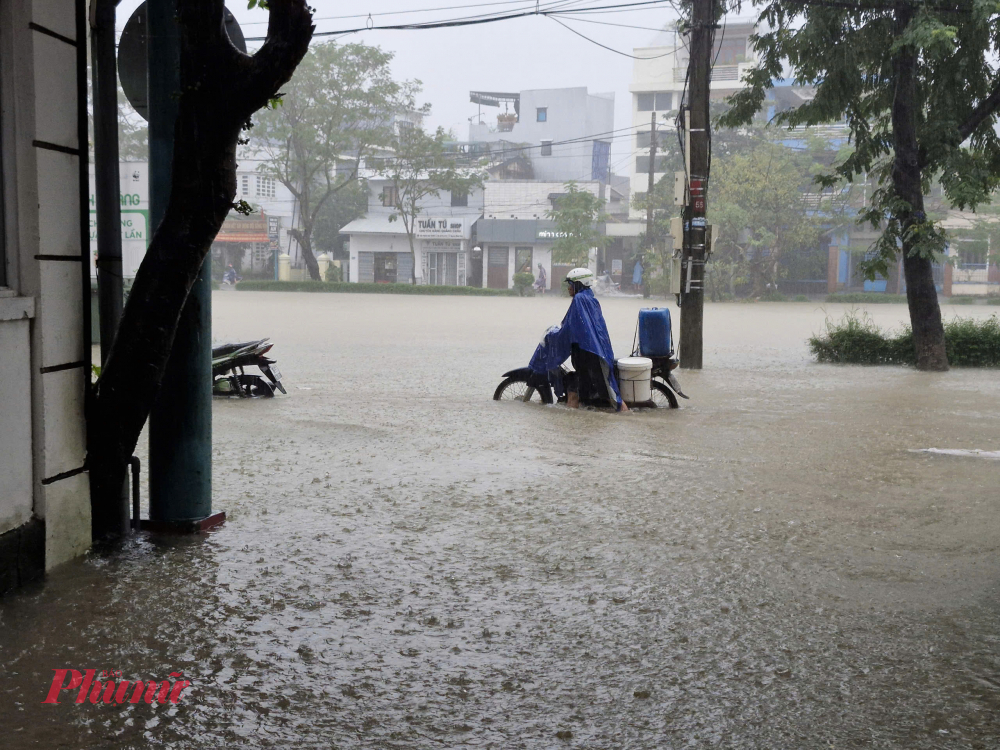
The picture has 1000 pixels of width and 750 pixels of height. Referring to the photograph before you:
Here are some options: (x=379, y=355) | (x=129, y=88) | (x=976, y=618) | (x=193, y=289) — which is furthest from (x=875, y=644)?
(x=379, y=355)

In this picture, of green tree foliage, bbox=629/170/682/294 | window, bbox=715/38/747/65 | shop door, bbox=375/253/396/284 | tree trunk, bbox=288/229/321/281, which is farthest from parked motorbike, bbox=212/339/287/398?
window, bbox=715/38/747/65

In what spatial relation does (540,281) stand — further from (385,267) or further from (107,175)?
(107,175)

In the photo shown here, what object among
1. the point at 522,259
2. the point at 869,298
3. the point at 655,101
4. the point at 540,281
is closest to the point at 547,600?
the point at 869,298

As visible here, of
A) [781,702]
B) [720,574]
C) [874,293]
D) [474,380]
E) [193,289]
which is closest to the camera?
[781,702]

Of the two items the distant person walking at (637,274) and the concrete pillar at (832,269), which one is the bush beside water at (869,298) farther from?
the distant person walking at (637,274)

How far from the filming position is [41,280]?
4984 mm

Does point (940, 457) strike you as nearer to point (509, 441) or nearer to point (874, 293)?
point (509, 441)

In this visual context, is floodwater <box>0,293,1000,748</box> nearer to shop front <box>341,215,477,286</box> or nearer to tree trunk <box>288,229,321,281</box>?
tree trunk <box>288,229,321,281</box>

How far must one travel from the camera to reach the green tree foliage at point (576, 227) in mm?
54844

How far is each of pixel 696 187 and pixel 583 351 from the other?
268 inches

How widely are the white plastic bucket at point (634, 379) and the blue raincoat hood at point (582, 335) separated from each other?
84 mm

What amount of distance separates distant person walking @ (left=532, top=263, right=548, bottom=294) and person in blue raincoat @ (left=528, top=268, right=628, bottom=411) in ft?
154

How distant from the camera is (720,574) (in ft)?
17.9

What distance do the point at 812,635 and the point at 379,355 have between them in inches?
607
